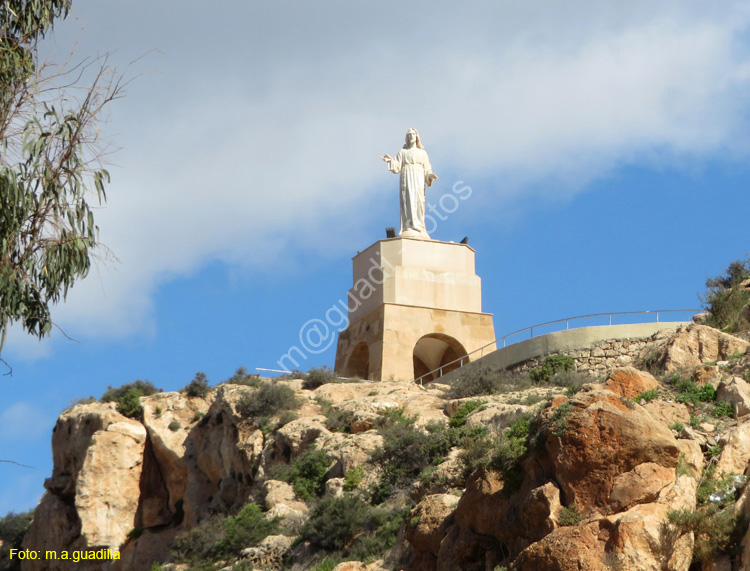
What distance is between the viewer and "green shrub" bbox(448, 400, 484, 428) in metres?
23.5

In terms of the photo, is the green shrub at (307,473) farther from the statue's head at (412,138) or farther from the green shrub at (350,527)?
the statue's head at (412,138)

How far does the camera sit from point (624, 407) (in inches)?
563

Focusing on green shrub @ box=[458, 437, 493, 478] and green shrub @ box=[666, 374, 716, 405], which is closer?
green shrub @ box=[666, 374, 716, 405]

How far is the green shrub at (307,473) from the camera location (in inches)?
919

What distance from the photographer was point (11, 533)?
124 feet

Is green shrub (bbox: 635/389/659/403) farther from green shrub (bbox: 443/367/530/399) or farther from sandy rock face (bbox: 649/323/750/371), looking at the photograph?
green shrub (bbox: 443/367/530/399)

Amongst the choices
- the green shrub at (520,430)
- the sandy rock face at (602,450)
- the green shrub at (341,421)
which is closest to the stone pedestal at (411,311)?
the green shrub at (341,421)

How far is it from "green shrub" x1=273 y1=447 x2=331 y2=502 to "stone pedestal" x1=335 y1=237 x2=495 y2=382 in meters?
7.22

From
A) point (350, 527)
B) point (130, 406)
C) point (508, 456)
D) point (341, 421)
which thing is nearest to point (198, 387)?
point (130, 406)

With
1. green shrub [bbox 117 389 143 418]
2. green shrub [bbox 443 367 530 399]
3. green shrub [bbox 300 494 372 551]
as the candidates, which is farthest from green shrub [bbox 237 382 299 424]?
green shrub [bbox 300 494 372 551]

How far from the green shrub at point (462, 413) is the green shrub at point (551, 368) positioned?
3.31m

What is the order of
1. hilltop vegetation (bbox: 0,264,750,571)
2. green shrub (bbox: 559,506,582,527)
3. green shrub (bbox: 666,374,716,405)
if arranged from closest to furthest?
green shrub (bbox: 559,506,582,527) → hilltop vegetation (bbox: 0,264,750,571) → green shrub (bbox: 666,374,716,405)

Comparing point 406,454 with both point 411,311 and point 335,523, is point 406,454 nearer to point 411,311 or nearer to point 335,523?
point 335,523

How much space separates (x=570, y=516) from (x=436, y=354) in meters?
21.0
